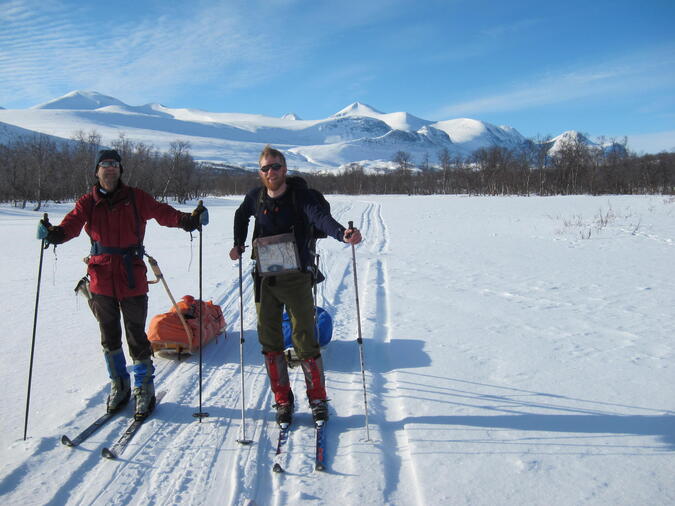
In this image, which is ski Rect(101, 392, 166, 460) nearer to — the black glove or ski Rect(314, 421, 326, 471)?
ski Rect(314, 421, 326, 471)

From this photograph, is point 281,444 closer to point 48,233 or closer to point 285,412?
point 285,412

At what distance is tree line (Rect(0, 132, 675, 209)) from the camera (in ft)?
134

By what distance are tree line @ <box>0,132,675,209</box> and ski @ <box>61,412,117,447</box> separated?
134ft

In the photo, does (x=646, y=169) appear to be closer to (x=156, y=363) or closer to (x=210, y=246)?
(x=210, y=246)

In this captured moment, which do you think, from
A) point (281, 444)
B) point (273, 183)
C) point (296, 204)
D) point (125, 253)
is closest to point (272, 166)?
point (273, 183)

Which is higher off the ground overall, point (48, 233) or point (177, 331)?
point (48, 233)

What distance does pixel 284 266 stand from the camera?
3285mm

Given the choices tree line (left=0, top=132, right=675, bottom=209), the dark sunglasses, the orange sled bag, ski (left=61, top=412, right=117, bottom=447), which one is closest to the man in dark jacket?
the dark sunglasses

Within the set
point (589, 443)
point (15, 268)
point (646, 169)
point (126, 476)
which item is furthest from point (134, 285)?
point (646, 169)

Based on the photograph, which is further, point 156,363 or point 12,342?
point 12,342

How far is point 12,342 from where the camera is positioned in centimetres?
512

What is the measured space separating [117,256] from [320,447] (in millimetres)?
2197

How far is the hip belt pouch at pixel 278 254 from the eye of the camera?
3273 millimetres

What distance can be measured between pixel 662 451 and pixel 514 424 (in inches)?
37.9
